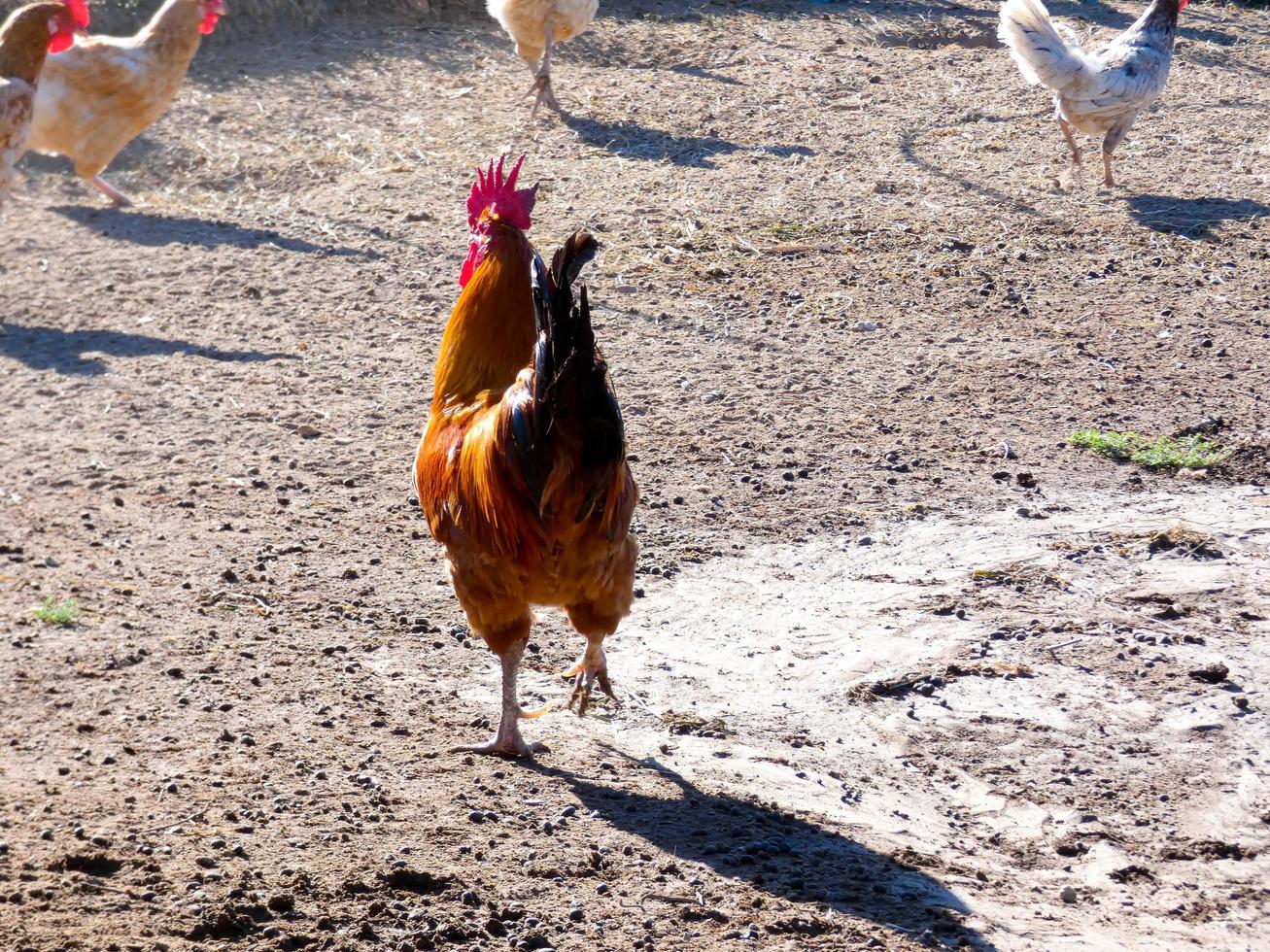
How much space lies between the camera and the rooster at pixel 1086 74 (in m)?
9.35

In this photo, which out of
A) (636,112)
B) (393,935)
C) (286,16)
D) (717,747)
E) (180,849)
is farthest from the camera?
(286,16)

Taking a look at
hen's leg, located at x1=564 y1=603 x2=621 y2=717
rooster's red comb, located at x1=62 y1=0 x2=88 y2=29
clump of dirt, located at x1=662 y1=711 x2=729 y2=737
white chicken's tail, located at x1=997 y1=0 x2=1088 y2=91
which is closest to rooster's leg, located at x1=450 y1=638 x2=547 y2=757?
hen's leg, located at x1=564 y1=603 x2=621 y2=717

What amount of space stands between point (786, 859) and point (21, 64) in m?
6.89

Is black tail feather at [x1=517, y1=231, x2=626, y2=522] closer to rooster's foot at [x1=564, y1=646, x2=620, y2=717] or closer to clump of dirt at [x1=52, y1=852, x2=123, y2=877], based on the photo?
rooster's foot at [x1=564, y1=646, x2=620, y2=717]

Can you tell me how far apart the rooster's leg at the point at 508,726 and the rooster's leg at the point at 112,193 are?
7.20m

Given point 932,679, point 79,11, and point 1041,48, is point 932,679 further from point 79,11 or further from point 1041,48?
point 79,11

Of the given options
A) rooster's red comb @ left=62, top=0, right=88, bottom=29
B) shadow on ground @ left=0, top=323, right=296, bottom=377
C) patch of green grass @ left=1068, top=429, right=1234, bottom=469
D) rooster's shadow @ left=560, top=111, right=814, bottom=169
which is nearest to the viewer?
patch of green grass @ left=1068, top=429, right=1234, bottom=469

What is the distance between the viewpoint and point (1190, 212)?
29.2 ft

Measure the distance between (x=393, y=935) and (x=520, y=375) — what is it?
1.59m

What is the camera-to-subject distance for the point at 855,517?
5609 millimetres

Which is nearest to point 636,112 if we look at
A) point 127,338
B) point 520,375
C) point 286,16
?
point 286,16

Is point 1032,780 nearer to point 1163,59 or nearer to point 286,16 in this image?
point 1163,59

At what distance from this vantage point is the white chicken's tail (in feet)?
30.9

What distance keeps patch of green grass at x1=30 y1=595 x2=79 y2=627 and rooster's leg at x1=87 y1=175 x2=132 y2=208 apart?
5734 mm
